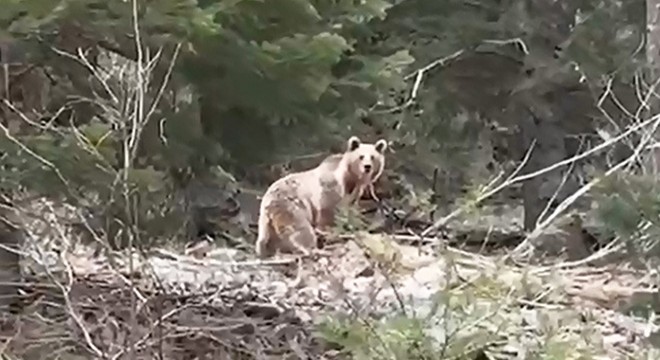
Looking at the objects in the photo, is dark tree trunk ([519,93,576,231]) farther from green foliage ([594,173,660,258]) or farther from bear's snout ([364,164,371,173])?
green foliage ([594,173,660,258])

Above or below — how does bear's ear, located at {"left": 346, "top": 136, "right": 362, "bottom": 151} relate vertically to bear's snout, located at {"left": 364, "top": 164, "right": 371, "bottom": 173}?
above

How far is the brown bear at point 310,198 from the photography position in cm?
482

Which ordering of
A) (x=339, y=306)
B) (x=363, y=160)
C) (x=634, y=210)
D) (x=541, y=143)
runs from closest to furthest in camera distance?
1. (x=634, y=210)
2. (x=339, y=306)
3. (x=363, y=160)
4. (x=541, y=143)

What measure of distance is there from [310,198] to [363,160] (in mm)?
444

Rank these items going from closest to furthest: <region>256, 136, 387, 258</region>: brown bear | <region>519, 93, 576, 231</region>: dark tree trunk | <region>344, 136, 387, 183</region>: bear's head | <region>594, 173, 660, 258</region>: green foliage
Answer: <region>594, 173, 660, 258</region>: green foliage → <region>256, 136, 387, 258</region>: brown bear → <region>344, 136, 387, 183</region>: bear's head → <region>519, 93, 576, 231</region>: dark tree trunk

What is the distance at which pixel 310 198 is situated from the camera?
16.2 feet

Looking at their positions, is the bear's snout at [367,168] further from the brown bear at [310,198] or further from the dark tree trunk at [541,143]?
the dark tree trunk at [541,143]

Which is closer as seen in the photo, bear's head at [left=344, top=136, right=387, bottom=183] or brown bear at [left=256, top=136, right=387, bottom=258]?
brown bear at [left=256, top=136, right=387, bottom=258]

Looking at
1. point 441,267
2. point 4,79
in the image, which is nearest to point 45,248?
point 4,79

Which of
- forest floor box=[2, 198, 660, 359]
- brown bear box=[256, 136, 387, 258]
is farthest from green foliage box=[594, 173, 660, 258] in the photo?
brown bear box=[256, 136, 387, 258]

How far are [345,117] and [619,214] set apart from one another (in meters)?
1.92

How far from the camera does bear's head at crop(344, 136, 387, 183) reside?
5.19 metres

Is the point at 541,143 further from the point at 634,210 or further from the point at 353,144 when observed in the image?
the point at 634,210

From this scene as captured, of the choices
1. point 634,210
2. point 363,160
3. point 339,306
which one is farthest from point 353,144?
point 634,210
